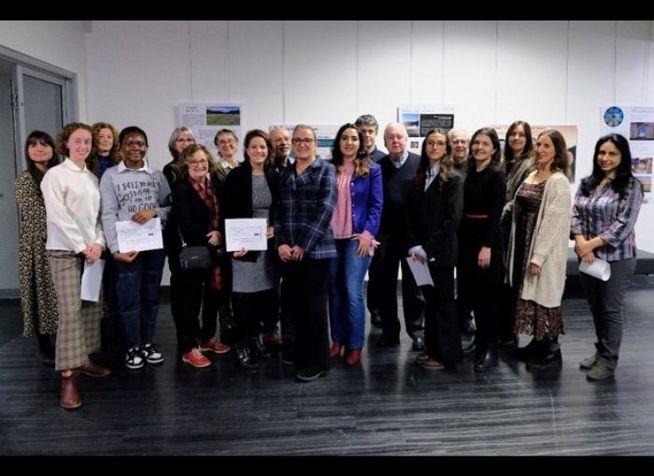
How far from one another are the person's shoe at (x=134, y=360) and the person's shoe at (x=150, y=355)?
0.12 ft

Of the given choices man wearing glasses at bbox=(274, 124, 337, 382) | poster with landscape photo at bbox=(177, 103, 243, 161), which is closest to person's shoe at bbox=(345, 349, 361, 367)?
man wearing glasses at bbox=(274, 124, 337, 382)

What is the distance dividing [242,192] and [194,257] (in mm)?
531

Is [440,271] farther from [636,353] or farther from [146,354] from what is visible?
[146,354]

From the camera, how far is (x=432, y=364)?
11.7ft

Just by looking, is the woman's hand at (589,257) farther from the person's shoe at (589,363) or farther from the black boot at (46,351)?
the black boot at (46,351)

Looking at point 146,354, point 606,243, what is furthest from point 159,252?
point 606,243

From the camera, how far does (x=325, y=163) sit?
328cm

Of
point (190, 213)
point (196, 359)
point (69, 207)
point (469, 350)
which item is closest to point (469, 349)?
point (469, 350)

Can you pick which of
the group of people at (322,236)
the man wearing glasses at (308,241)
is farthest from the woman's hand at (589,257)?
the man wearing glasses at (308,241)

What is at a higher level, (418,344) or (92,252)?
(92,252)

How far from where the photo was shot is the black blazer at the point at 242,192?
339 centimetres

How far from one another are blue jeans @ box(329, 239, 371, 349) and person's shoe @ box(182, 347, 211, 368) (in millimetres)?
924

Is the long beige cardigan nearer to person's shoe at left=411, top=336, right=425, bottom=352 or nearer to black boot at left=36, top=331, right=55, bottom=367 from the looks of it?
person's shoe at left=411, top=336, right=425, bottom=352

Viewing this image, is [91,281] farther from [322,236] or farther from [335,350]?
[335,350]
